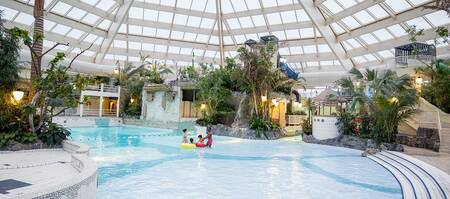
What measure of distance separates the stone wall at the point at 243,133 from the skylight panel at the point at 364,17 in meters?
10.00

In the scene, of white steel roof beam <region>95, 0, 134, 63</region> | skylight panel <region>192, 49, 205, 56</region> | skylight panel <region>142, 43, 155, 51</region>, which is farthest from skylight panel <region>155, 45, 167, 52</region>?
white steel roof beam <region>95, 0, 134, 63</region>

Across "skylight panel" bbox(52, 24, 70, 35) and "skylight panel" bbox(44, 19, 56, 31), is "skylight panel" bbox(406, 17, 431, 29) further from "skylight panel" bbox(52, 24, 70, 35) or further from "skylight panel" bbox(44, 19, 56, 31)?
"skylight panel" bbox(44, 19, 56, 31)

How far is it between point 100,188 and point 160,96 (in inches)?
764

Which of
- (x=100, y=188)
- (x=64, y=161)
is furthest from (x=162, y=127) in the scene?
(x=100, y=188)

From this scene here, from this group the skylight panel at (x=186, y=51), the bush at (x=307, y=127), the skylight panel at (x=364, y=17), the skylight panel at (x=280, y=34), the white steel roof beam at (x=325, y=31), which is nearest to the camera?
the bush at (x=307, y=127)

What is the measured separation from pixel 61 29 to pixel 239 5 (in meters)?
14.4

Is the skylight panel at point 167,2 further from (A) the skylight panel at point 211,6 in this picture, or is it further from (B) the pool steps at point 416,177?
(B) the pool steps at point 416,177

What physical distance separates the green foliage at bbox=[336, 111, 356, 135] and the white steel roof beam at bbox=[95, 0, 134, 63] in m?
16.7

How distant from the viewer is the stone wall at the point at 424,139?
41.1ft

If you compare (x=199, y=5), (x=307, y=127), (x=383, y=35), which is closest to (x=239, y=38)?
(x=199, y=5)

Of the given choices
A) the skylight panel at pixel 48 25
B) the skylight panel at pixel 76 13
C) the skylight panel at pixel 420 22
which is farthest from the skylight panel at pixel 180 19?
the skylight panel at pixel 420 22

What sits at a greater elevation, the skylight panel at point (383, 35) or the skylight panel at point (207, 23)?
the skylight panel at point (207, 23)

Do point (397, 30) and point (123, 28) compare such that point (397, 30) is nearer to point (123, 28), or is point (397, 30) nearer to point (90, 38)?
point (123, 28)

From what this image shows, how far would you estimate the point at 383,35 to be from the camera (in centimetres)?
2198
